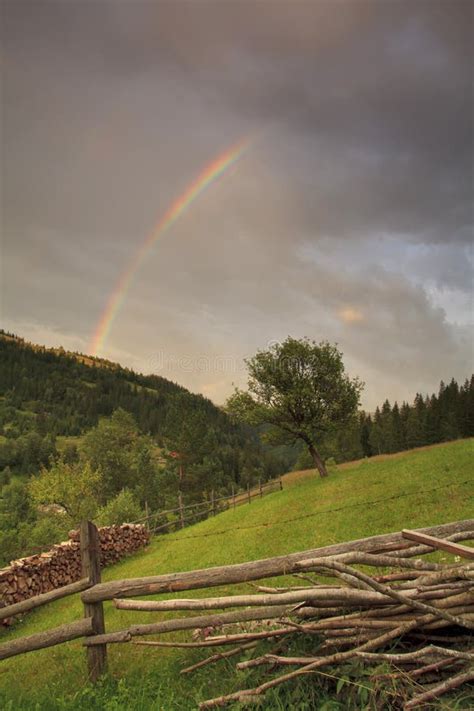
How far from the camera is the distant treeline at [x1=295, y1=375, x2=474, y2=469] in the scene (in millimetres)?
82375

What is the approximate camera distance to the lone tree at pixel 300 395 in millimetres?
29438

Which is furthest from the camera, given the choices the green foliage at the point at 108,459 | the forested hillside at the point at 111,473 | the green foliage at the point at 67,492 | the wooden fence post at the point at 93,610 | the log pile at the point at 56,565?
the green foliage at the point at 108,459

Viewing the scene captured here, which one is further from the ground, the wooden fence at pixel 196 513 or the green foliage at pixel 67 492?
the green foliage at pixel 67 492

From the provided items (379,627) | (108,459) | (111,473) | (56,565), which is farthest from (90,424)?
(379,627)

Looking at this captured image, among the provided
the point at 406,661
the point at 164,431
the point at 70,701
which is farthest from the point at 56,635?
the point at 164,431

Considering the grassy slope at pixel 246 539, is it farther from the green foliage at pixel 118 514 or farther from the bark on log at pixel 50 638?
the green foliage at pixel 118 514

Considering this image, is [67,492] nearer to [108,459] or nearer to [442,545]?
[108,459]

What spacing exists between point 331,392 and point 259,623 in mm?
25634

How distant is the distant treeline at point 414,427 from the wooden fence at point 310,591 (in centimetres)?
7141

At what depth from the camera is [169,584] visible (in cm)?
519

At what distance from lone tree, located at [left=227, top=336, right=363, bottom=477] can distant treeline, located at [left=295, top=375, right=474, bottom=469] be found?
4592cm

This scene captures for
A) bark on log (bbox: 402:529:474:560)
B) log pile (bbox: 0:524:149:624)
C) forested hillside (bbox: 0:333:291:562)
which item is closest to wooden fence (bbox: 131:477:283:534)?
forested hillside (bbox: 0:333:291:562)

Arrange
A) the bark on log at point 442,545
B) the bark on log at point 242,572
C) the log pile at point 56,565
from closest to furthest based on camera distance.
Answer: the bark on log at point 442,545 < the bark on log at point 242,572 < the log pile at point 56,565

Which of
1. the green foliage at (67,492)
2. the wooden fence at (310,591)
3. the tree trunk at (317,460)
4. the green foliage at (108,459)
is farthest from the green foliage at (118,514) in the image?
the wooden fence at (310,591)
